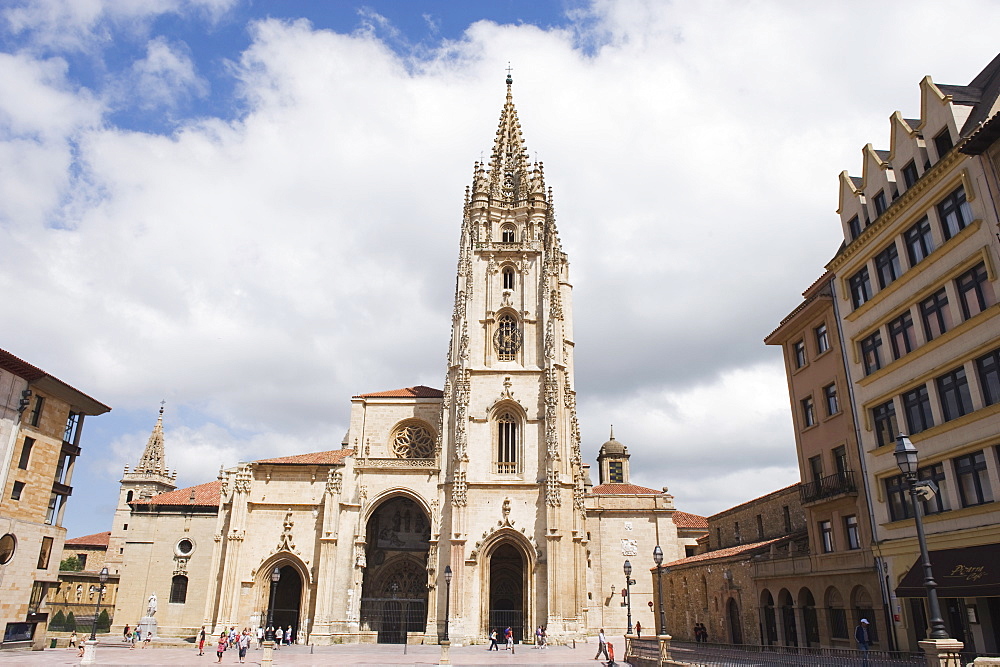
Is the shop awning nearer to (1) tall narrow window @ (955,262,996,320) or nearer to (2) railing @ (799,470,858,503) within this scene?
(2) railing @ (799,470,858,503)

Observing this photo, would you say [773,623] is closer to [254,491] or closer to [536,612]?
[536,612]

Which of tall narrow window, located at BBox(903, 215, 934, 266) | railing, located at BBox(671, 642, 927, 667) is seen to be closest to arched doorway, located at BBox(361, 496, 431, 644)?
railing, located at BBox(671, 642, 927, 667)

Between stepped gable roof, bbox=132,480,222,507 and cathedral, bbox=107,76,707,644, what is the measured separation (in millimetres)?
195

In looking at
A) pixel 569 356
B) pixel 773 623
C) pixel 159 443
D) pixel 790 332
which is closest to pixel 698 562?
pixel 773 623

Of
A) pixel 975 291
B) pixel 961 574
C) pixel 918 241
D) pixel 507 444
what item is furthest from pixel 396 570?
pixel 975 291

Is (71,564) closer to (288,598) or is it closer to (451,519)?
(288,598)

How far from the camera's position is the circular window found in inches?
1068

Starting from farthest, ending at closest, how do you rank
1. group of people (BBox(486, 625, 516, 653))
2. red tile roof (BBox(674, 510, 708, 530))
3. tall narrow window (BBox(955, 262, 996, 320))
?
red tile roof (BBox(674, 510, 708, 530)), group of people (BBox(486, 625, 516, 653)), tall narrow window (BBox(955, 262, 996, 320))

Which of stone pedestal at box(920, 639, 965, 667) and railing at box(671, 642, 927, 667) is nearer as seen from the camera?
stone pedestal at box(920, 639, 965, 667)

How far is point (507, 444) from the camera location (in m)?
40.7

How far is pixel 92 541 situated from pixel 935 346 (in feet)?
249

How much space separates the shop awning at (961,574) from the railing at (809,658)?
1731mm

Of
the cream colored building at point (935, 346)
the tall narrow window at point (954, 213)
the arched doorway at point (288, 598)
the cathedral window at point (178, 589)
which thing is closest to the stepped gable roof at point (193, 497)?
the cathedral window at point (178, 589)

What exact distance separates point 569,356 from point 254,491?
22.1 meters
